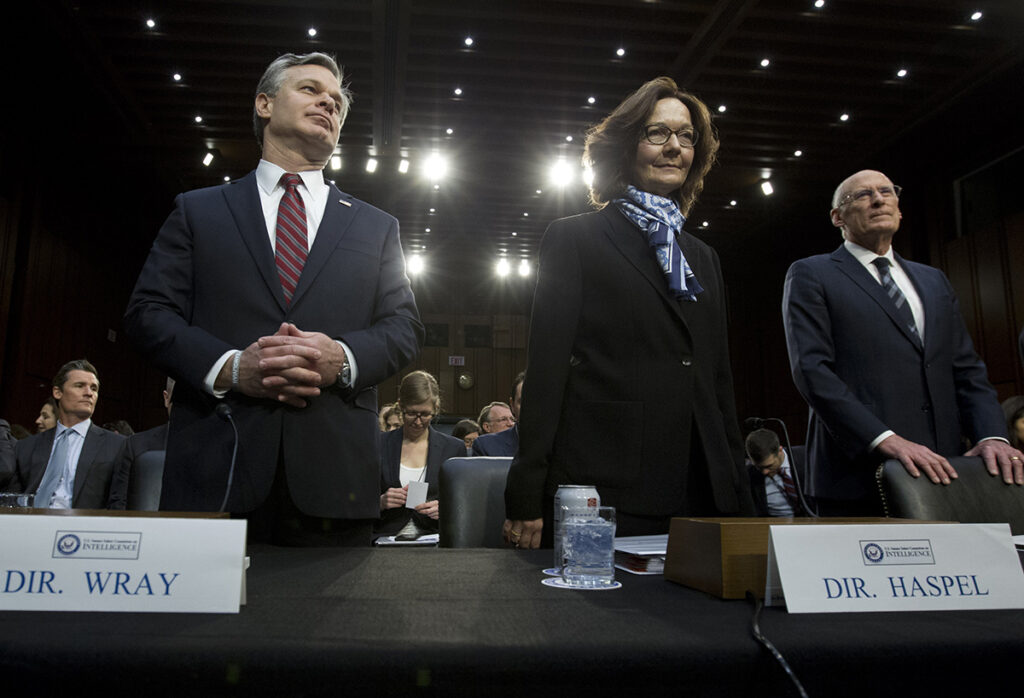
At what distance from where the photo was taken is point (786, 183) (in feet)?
29.3

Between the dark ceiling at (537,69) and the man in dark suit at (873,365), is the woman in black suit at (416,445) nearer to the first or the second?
the man in dark suit at (873,365)

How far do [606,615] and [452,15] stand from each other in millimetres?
6148

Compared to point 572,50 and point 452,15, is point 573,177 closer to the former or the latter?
point 572,50

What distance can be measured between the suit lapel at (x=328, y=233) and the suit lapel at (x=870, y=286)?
1.35m

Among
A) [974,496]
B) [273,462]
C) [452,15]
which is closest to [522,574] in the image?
[273,462]

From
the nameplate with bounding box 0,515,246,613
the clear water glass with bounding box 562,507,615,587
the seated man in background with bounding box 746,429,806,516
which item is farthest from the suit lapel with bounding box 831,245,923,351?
the seated man in background with bounding box 746,429,806,516

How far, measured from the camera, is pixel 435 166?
28.1ft

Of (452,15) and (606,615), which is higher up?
(452,15)

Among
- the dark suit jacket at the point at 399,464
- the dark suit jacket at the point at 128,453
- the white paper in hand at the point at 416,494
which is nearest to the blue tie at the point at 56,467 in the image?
the dark suit jacket at the point at 128,453

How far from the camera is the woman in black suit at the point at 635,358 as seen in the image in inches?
50.9

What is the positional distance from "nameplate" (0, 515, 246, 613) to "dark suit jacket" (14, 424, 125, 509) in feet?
13.5

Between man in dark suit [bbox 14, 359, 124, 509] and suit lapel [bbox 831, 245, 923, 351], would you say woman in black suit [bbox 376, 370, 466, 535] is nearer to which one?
man in dark suit [bbox 14, 359, 124, 509]

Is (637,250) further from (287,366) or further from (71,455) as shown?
(71,455)

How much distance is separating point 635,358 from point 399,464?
247cm
